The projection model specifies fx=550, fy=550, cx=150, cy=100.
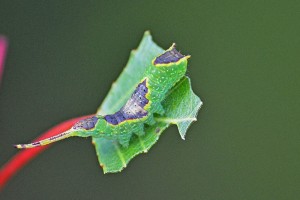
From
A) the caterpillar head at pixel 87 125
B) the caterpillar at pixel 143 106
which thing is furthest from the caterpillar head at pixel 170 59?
the caterpillar head at pixel 87 125

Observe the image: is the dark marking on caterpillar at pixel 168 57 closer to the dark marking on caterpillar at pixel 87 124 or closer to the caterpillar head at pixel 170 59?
the caterpillar head at pixel 170 59

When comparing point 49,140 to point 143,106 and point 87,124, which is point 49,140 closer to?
point 87,124

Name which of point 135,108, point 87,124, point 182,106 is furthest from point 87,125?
point 182,106

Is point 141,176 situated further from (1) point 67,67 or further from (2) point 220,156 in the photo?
(1) point 67,67

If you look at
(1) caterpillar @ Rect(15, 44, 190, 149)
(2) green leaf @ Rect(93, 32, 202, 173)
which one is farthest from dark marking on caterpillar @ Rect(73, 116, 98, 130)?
(2) green leaf @ Rect(93, 32, 202, 173)

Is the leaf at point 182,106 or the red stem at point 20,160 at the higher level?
the leaf at point 182,106

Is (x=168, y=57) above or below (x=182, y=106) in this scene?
above
